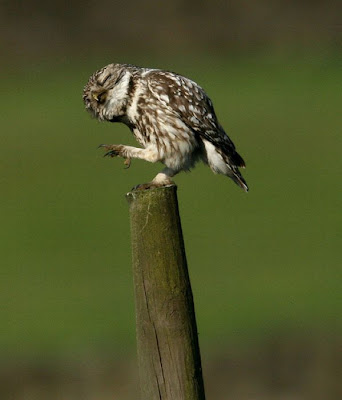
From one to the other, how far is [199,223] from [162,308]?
15.2 meters

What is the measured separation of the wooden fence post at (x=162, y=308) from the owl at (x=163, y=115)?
2077 mm

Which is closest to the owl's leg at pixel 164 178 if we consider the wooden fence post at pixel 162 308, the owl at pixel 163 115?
the owl at pixel 163 115

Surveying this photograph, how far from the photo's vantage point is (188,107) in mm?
8852

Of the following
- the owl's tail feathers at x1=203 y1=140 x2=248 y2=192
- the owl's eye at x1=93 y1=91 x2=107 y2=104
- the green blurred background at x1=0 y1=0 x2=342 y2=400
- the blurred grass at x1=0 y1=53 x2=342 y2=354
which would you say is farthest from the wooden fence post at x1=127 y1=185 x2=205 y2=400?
the blurred grass at x1=0 y1=53 x2=342 y2=354

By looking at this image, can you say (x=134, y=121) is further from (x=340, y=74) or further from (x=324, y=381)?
(x=340, y=74)

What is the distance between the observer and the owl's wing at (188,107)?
28.8 feet

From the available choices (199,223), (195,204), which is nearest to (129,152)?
(199,223)

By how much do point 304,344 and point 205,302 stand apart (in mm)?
3382

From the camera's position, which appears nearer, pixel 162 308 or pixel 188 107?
pixel 162 308

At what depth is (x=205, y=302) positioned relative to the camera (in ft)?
57.5

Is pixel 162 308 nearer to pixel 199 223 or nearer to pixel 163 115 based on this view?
pixel 163 115

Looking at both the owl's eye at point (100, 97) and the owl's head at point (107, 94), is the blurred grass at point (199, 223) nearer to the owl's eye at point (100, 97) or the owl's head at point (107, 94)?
the owl's head at point (107, 94)

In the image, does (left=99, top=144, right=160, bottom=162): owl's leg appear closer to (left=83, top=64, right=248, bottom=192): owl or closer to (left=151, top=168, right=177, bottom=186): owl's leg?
(left=83, top=64, right=248, bottom=192): owl

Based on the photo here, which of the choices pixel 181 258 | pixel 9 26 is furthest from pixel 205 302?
pixel 9 26
